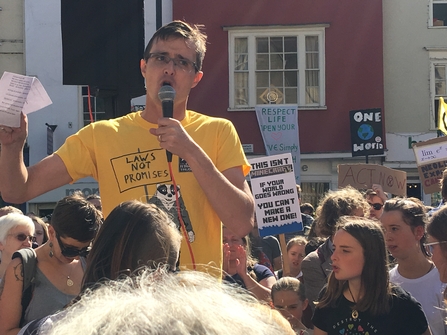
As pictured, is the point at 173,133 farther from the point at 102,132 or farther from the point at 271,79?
the point at 271,79

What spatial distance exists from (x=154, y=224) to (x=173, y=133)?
0.40 m

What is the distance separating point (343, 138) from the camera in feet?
54.1

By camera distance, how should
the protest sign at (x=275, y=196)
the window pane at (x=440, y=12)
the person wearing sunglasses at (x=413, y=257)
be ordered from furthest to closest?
the window pane at (x=440, y=12) → the protest sign at (x=275, y=196) → the person wearing sunglasses at (x=413, y=257)

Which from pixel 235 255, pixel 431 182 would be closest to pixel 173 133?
pixel 235 255

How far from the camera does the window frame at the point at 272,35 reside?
16.6m

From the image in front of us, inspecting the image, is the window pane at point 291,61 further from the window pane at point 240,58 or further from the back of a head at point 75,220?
the back of a head at point 75,220

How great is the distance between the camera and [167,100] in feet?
8.43

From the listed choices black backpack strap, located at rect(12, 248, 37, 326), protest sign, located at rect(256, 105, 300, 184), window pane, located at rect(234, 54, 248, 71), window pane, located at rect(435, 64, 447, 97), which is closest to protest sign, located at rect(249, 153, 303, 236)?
black backpack strap, located at rect(12, 248, 37, 326)

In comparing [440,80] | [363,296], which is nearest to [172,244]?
[363,296]

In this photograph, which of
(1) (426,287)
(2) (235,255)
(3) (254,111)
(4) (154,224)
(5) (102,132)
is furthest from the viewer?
(3) (254,111)

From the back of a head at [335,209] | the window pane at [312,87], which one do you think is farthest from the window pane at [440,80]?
the back of a head at [335,209]

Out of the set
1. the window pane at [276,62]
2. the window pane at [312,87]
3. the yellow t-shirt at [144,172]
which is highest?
the window pane at [276,62]

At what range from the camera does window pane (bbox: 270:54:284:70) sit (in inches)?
659

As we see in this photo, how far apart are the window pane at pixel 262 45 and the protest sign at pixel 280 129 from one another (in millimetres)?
1571
